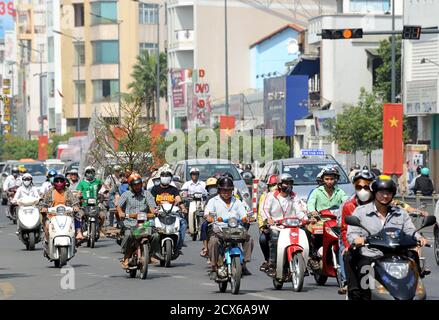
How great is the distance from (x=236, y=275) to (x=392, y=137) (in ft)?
88.8

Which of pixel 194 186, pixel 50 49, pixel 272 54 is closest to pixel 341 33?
pixel 194 186

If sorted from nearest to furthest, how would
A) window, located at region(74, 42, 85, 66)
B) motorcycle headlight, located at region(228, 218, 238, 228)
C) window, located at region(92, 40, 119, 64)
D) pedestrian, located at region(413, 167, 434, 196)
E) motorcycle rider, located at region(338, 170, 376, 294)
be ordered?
motorcycle rider, located at region(338, 170, 376, 294) < motorcycle headlight, located at region(228, 218, 238, 228) < pedestrian, located at region(413, 167, 434, 196) < window, located at region(92, 40, 119, 64) < window, located at region(74, 42, 85, 66)

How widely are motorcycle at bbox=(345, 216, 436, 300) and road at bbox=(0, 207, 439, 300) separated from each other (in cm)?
430

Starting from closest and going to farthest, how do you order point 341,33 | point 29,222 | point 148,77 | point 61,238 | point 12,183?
point 61,238, point 29,222, point 341,33, point 12,183, point 148,77

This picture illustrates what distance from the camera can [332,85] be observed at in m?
74.1

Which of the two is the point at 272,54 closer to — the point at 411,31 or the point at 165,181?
the point at 411,31

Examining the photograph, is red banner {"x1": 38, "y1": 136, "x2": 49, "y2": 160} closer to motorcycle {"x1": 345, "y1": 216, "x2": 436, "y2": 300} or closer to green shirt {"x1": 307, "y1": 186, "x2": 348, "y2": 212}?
green shirt {"x1": 307, "y1": 186, "x2": 348, "y2": 212}

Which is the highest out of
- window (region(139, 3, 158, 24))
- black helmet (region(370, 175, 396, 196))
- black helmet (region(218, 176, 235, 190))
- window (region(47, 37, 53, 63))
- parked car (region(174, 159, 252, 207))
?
window (region(139, 3, 158, 24))

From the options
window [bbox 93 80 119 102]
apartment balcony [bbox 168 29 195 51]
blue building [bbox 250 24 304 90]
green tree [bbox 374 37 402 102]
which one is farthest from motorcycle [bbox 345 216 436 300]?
window [bbox 93 80 119 102]

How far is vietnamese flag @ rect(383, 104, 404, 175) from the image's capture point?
43.5 metres

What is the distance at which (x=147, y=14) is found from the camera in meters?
123
